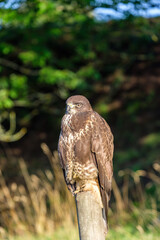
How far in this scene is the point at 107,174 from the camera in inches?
88.7

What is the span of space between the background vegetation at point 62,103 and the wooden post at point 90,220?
1758mm

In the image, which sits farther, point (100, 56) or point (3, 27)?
point (100, 56)

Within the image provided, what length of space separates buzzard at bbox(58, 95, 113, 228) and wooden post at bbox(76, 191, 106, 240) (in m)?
0.14

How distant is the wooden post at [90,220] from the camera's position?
6.32ft

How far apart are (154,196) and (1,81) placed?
3.15 metres

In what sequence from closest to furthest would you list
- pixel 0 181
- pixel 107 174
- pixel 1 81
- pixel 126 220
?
pixel 107 174 → pixel 126 220 → pixel 1 81 → pixel 0 181

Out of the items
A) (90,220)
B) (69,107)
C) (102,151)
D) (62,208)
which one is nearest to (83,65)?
(62,208)

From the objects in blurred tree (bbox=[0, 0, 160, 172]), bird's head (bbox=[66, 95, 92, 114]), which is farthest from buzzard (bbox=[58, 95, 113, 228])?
blurred tree (bbox=[0, 0, 160, 172])

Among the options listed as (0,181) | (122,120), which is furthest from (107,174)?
(122,120)

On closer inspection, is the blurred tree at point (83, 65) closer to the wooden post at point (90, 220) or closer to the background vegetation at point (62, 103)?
the background vegetation at point (62, 103)

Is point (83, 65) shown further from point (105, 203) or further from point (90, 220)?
point (90, 220)

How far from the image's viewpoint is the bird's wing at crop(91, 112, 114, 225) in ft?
7.15

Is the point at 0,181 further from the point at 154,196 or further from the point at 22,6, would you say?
the point at 22,6

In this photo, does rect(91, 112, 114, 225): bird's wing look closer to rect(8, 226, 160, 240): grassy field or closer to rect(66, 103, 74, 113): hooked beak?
rect(66, 103, 74, 113): hooked beak
